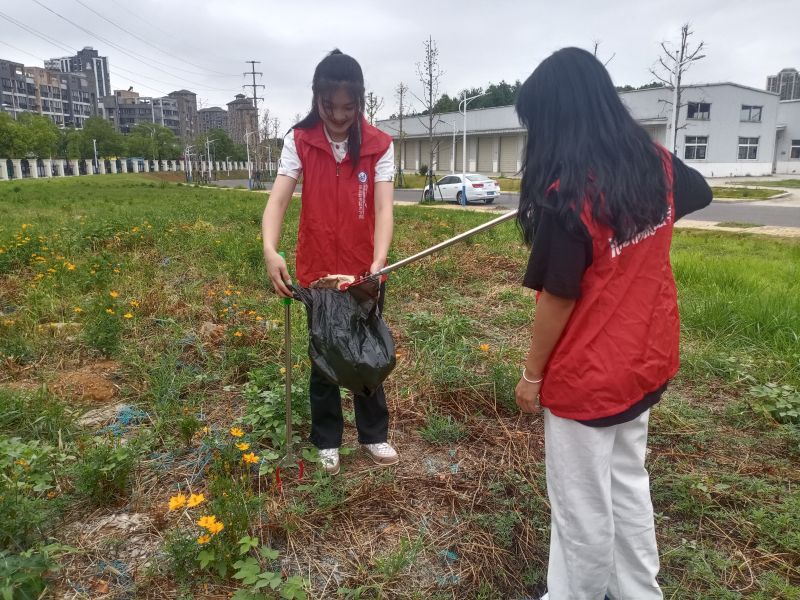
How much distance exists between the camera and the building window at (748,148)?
130ft

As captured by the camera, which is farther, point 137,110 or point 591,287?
point 137,110

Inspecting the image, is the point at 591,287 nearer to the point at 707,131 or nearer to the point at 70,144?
the point at 707,131

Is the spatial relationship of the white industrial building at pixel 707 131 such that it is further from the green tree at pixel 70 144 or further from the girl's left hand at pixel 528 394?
the green tree at pixel 70 144

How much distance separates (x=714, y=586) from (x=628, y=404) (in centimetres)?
91

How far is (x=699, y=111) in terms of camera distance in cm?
3738

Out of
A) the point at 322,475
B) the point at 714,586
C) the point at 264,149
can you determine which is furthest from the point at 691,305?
the point at 264,149

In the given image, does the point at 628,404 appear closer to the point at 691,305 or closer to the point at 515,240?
the point at 691,305

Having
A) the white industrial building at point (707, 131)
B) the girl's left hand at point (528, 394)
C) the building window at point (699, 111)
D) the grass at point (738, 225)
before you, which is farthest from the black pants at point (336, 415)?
the building window at point (699, 111)

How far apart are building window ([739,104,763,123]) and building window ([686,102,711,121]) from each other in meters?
3.03

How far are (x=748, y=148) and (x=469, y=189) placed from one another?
28.8 m

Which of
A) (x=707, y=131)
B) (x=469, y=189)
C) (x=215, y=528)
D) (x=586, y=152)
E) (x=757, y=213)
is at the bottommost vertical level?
(x=215, y=528)

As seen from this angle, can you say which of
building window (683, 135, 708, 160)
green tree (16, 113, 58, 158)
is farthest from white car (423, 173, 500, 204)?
green tree (16, 113, 58, 158)

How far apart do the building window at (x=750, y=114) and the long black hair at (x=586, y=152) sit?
1744 inches

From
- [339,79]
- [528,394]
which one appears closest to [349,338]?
[528,394]
